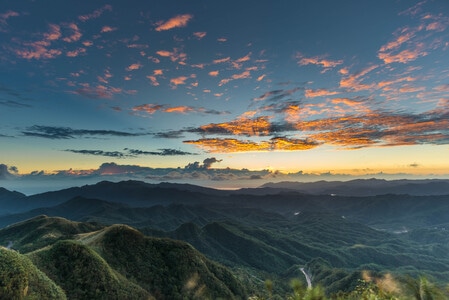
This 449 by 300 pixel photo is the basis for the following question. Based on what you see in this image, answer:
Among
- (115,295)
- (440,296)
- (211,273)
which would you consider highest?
(440,296)

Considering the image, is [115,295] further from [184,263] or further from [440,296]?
[440,296]

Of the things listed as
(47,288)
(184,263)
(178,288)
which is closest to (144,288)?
(178,288)

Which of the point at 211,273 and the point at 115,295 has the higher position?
the point at 115,295

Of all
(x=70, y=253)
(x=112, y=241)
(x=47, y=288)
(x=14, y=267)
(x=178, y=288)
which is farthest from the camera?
(x=112, y=241)

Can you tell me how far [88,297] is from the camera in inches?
3514

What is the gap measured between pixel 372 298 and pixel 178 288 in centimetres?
11635

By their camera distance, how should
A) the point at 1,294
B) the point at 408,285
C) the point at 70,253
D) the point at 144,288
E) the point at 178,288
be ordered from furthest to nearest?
1. the point at 178,288
2. the point at 144,288
3. the point at 70,253
4. the point at 1,294
5. the point at 408,285

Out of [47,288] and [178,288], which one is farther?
[178,288]

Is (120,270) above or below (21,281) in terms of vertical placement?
below

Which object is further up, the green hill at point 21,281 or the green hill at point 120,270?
the green hill at point 21,281

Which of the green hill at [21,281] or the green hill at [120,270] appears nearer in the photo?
the green hill at [21,281]

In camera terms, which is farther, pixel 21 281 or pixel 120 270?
pixel 120 270

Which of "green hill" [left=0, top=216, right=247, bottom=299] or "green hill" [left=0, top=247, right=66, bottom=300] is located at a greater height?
"green hill" [left=0, top=247, right=66, bottom=300]

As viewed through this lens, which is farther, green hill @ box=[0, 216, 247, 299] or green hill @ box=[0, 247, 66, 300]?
green hill @ box=[0, 216, 247, 299]
